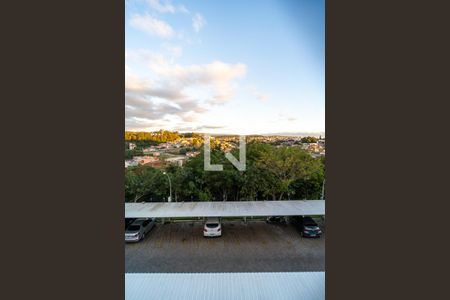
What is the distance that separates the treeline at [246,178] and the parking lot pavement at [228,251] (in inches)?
57.5

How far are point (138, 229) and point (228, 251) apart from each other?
2.06 metres

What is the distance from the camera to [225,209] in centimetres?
542

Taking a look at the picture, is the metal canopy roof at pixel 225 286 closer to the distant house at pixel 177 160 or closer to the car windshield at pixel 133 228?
the car windshield at pixel 133 228

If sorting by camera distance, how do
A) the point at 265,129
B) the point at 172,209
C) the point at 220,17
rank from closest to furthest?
the point at 220,17, the point at 172,209, the point at 265,129

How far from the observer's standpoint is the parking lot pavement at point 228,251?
3828mm

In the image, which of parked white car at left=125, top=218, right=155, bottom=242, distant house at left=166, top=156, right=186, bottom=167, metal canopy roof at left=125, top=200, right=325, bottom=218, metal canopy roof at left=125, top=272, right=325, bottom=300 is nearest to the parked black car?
metal canopy roof at left=125, top=200, right=325, bottom=218

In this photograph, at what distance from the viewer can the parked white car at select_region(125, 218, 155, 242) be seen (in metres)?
4.73
